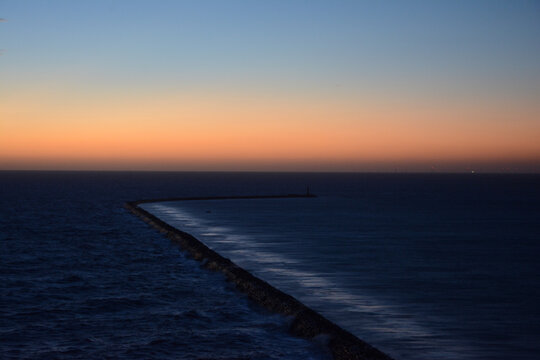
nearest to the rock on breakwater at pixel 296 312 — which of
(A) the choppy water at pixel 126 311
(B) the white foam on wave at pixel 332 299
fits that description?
(A) the choppy water at pixel 126 311

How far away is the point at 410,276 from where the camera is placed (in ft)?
79.2

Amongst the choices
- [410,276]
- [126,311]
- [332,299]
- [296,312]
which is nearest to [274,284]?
[332,299]

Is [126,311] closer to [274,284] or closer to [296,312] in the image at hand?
[274,284]

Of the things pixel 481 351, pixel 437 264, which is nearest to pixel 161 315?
pixel 481 351

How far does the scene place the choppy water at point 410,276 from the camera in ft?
48.9

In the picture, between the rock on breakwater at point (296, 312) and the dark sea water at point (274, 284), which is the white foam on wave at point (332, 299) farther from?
the rock on breakwater at point (296, 312)

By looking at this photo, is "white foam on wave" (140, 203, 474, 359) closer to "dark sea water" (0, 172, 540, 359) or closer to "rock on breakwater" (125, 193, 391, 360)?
"dark sea water" (0, 172, 540, 359)

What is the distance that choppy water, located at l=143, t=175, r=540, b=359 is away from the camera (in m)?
14.9

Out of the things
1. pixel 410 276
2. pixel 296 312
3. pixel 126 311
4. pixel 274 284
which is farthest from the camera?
pixel 410 276

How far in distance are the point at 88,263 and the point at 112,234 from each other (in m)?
14.3

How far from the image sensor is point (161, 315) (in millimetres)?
18516

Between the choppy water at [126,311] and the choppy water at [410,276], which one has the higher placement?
the choppy water at [410,276]

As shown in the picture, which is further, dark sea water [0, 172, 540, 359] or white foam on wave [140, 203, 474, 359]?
white foam on wave [140, 203, 474, 359]

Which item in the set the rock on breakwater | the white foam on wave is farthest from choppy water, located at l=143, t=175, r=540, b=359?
the rock on breakwater
